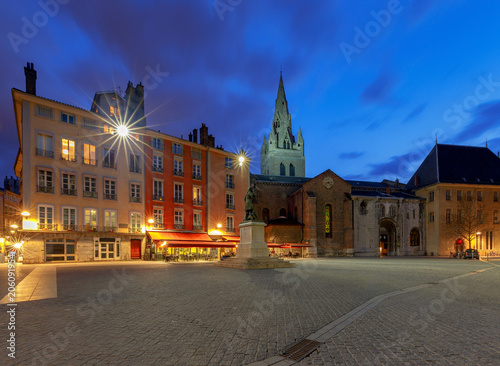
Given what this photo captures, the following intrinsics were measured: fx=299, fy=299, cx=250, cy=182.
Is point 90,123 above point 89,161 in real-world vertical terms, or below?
above

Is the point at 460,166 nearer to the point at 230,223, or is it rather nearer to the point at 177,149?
the point at 230,223

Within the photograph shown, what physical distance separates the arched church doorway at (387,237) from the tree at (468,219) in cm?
743

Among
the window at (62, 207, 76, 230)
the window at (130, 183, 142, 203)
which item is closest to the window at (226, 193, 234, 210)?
the window at (130, 183, 142, 203)

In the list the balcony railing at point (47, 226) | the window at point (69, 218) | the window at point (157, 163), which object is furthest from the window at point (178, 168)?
the balcony railing at point (47, 226)

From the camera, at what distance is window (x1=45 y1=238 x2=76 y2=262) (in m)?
24.7

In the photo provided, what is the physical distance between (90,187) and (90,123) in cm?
604

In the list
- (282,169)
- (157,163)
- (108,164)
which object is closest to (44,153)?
(108,164)

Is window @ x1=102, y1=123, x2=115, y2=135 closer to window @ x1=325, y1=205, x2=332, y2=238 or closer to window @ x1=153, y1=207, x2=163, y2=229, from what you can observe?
window @ x1=153, y1=207, x2=163, y2=229

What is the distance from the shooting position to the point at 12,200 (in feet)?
196

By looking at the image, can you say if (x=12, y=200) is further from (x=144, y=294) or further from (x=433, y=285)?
(x=433, y=285)

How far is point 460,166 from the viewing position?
46562mm

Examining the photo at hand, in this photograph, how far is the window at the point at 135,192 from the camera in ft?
98.4

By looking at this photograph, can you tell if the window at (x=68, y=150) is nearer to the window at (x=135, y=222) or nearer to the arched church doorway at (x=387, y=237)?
the window at (x=135, y=222)

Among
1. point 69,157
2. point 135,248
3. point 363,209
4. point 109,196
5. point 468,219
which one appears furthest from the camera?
point 363,209
